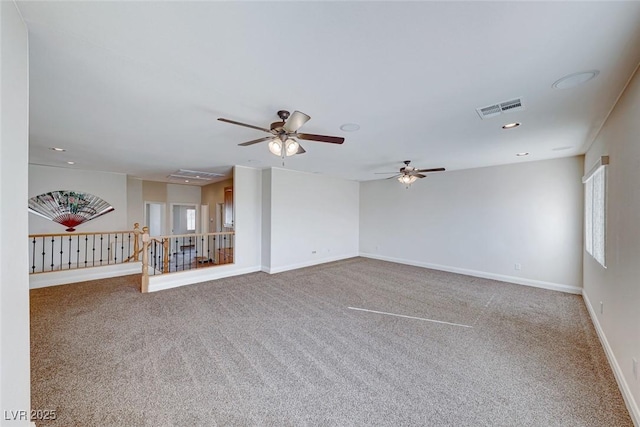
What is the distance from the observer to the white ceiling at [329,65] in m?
1.37

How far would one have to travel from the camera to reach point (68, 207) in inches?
249

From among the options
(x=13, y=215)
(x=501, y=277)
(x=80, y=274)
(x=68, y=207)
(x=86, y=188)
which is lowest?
(x=501, y=277)

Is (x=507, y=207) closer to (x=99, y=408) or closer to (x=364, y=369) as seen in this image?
(x=364, y=369)

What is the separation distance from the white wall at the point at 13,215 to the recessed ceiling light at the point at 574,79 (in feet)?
11.6

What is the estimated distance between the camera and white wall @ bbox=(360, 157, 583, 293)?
184 inches

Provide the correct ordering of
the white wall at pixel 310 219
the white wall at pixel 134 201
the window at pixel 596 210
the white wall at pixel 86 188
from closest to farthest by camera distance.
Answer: the window at pixel 596 210 < the white wall at pixel 86 188 < the white wall at pixel 310 219 < the white wall at pixel 134 201

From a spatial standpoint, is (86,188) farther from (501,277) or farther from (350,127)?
(501,277)

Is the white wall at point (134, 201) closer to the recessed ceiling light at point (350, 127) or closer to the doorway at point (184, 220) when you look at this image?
the doorway at point (184, 220)

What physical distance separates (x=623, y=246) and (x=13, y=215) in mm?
4363

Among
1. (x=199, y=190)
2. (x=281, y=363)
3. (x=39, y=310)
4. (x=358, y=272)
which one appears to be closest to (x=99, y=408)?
(x=281, y=363)

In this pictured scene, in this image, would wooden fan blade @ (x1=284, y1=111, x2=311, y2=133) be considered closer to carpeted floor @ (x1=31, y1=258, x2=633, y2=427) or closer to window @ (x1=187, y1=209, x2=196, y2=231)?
carpeted floor @ (x1=31, y1=258, x2=633, y2=427)

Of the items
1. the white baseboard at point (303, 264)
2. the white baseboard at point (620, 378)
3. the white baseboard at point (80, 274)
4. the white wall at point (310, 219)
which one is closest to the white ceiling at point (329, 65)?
the white baseboard at point (620, 378)

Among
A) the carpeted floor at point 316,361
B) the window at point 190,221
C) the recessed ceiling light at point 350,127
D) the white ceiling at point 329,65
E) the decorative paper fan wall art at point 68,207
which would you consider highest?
the white ceiling at point 329,65

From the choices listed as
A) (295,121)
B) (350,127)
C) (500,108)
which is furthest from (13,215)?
(500,108)
